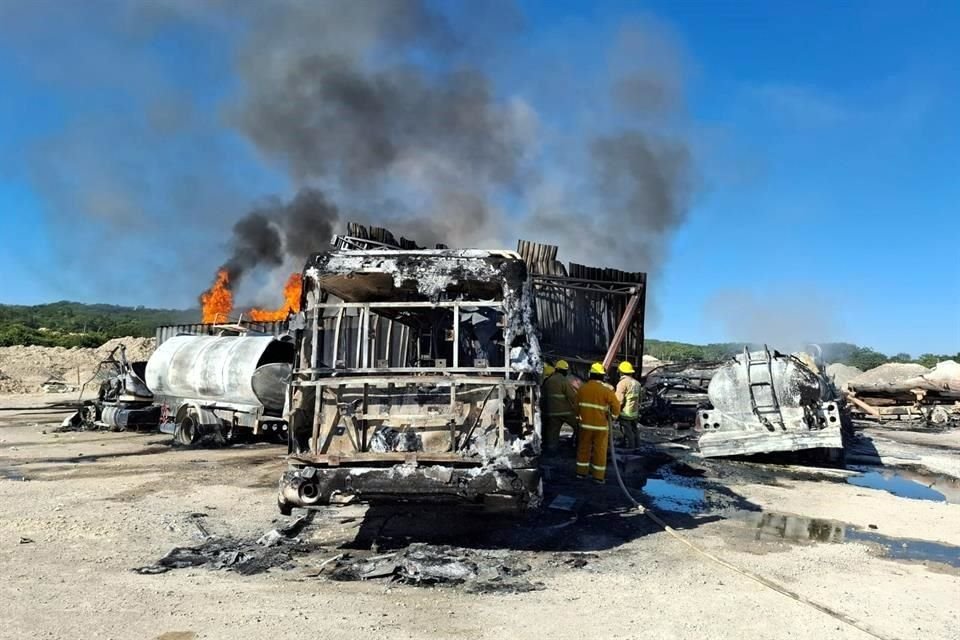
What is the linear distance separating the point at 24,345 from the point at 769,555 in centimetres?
4235

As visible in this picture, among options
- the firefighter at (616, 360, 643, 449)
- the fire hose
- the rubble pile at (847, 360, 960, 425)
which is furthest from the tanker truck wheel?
the rubble pile at (847, 360, 960, 425)

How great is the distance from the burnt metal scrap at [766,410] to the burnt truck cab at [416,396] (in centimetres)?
590

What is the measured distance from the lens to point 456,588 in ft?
14.9

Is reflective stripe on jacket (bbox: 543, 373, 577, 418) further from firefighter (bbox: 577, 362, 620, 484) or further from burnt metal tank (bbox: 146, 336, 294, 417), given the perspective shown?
burnt metal tank (bbox: 146, 336, 294, 417)

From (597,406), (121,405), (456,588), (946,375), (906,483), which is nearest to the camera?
(456,588)

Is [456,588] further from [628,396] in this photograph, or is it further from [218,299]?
[218,299]

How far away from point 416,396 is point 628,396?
17.2 ft

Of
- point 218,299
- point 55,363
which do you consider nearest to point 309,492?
point 218,299

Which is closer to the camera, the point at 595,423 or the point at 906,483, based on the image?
the point at 595,423

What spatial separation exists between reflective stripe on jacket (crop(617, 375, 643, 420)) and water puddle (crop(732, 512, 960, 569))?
3.11 metres

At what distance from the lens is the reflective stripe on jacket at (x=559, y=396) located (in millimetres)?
8312

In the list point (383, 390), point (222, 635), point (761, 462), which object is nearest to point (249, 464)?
point (383, 390)

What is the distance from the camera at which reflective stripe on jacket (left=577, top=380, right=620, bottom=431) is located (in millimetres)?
7539

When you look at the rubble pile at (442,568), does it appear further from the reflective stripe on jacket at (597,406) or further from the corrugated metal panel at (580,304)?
the corrugated metal panel at (580,304)
